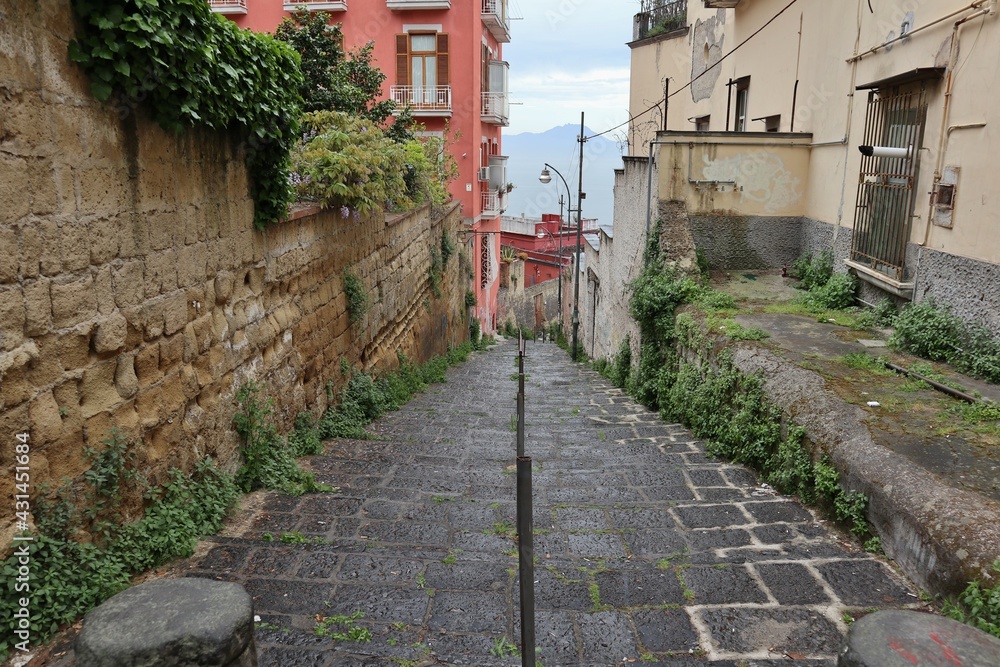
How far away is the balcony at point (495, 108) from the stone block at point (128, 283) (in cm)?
1958

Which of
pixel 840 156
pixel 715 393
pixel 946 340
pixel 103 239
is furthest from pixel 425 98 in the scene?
pixel 103 239

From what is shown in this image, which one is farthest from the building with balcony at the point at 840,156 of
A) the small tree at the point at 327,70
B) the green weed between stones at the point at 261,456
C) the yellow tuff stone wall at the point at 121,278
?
the yellow tuff stone wall at the point at 121,278

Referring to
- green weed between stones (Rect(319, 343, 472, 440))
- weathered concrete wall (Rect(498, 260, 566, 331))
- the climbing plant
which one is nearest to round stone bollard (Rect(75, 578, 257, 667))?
the climbing plant

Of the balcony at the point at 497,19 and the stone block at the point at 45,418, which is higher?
the balcony at the point at 497,19

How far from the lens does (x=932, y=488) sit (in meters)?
3.59

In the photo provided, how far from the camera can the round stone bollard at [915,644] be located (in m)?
1.98

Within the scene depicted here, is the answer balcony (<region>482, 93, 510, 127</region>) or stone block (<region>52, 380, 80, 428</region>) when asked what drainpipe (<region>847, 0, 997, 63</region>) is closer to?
stone block (<region>52, 380, 80, 428</region>)

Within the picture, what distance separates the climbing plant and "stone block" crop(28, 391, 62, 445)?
4.33 ft

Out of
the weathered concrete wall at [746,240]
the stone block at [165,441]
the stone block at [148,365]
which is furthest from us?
the weathered concrete wall at [746,240]

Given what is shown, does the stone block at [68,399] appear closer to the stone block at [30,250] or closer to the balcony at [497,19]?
the stone block at [30,250]

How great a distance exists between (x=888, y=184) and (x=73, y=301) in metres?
7.74

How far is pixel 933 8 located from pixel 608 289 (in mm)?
8847

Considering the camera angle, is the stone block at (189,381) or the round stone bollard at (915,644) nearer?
the round stone bollard at (915,644)

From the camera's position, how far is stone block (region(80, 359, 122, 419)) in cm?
301
